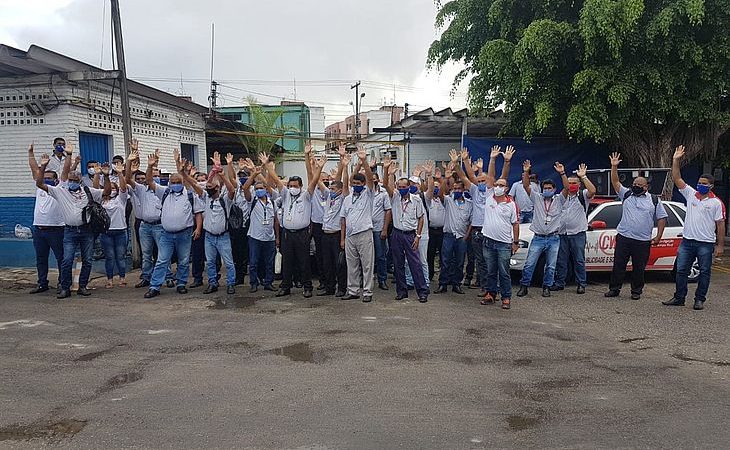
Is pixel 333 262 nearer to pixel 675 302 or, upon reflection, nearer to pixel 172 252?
pixel 172 252

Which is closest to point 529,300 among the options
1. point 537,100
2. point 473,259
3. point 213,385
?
point 473,259

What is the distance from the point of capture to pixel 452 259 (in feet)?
28.8

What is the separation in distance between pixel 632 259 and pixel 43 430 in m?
7.72

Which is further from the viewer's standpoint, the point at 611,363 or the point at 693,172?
the point at 693,172

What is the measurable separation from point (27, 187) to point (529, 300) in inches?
387

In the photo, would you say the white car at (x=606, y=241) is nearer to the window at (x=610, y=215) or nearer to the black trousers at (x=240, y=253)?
the window at (x=610, y=215)

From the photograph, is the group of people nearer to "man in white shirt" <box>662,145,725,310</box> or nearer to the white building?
"man in white shirt" <box>662,145,725,310</box>

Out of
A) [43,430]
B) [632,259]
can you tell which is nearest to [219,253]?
[43,430]

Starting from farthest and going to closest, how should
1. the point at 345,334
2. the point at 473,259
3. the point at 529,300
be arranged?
the point at 473,259
the point at 529,300
the point at 345,334

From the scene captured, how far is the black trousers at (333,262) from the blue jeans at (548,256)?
2775mm

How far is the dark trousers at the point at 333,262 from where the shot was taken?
8.29m

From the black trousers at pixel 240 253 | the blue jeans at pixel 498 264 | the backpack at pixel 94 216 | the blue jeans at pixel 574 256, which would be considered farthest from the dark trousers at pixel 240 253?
the blue jeans at pixel 574 256

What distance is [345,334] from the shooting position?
251 inches

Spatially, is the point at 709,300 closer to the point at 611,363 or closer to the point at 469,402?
the point at 611,363
